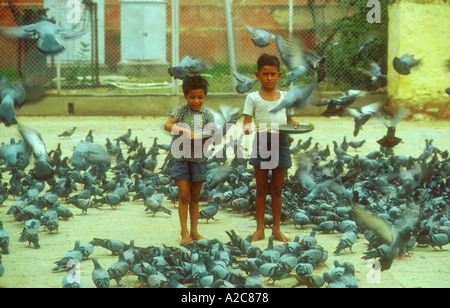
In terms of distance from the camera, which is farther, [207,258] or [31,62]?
[31,62]

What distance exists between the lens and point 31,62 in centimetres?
1384

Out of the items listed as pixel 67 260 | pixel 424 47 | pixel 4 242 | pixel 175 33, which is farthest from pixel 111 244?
pixel 424 47

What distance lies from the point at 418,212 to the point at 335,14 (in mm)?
9794

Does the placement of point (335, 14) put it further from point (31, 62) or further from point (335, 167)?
point (335, 167)

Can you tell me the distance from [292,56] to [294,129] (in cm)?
158

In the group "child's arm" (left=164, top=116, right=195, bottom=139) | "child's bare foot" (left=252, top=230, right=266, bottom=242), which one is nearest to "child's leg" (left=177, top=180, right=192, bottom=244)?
"child's arm" (left=164, top=116, right=195, bottom=139)

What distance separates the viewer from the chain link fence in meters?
13.8

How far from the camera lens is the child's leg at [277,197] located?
211 inches

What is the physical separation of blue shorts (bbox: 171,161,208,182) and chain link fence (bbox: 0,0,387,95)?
7.83 meters

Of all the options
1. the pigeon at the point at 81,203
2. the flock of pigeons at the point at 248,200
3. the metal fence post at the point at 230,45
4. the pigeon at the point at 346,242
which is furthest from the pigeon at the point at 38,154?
the metal fence post at the point at 230,45

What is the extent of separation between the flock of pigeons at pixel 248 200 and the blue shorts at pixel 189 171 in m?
0.54

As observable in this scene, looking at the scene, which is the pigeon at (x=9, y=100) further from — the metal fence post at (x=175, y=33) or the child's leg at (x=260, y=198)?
the metal fence post at (x=175, y=33)

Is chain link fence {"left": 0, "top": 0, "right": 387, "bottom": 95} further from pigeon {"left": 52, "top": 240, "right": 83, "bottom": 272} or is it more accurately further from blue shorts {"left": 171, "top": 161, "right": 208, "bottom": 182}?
pigeon {"left": 52, "top": 240, "right": 83, "bottom": 272}
